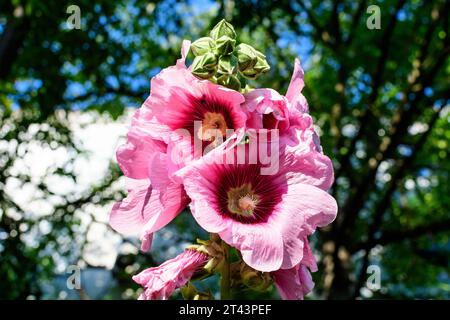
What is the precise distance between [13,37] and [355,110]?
341 centimetres

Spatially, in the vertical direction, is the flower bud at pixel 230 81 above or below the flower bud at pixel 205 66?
below

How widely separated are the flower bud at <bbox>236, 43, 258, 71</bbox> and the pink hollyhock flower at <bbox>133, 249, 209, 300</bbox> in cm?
38

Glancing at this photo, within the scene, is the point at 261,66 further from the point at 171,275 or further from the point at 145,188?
the point at 171,275

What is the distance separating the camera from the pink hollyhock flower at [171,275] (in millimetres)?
1042

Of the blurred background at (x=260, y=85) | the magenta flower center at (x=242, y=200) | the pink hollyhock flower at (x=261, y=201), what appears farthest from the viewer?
the blurred background at (x=260, y=85)

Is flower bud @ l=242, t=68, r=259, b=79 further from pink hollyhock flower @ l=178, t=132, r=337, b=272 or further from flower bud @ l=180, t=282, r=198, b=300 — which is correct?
flower bud @ l=180, t=282, r=198, b=300

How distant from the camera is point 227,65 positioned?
108cm

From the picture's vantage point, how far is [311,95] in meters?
6.54

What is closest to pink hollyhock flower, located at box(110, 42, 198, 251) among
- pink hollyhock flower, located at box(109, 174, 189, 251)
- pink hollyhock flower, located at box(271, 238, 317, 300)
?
pink hollyhock flower, located at box(109, 174, 189, 251)

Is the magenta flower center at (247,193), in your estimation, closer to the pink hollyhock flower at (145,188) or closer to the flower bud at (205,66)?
the pink hollyhock flower at (145,188)

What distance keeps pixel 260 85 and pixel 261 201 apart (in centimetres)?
398

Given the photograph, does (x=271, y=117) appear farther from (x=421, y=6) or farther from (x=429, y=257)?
(x=429, y=257)

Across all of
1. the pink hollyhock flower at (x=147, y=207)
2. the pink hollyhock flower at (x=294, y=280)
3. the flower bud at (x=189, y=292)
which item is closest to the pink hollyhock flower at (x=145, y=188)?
the pink hollyhock flower at (x=147, y=207)
